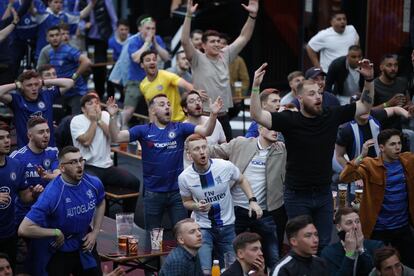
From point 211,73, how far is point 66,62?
3.27m

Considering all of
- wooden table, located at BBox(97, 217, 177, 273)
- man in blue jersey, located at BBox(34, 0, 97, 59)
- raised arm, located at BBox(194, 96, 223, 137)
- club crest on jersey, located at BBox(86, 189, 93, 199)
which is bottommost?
wooden table, located at BBox(97, 217, 177, 273)

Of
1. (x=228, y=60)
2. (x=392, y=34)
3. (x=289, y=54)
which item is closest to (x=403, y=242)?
(x=228, y=60)

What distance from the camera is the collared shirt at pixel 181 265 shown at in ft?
35.8

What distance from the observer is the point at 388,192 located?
41.4ft

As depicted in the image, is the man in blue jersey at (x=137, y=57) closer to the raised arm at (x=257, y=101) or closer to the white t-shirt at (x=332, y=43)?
the white t-shirt at (x=332, y=43)

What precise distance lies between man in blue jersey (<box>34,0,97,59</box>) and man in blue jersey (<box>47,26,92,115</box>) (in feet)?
5.32

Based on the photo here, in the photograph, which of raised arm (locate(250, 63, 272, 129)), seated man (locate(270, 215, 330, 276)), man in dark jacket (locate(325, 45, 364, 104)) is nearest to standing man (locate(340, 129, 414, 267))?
raised arm (locate(250, 63, 272, 129))

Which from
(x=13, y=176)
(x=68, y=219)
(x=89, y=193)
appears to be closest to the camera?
(x=68, y=219)

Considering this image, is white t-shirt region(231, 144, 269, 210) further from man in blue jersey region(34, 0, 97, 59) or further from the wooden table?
man in blue jersey region(34, 0, 97, 59)

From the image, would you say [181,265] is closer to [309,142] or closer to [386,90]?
[309,142]

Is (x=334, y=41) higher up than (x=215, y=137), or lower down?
higher up

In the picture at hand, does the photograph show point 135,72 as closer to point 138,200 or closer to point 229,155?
point 138,200

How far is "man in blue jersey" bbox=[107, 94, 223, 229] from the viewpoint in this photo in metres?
13.1

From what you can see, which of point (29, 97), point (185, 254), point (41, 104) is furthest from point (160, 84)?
point (185, 254)
